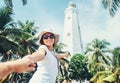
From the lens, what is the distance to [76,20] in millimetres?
69438

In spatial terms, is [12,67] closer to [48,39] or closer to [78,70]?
[48,39]

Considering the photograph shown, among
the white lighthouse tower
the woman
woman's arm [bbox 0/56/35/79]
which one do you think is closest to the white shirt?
the woman

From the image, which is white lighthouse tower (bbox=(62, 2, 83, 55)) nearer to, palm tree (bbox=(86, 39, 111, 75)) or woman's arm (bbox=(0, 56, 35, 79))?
palm tree (bbox=(86, 39, 111, 75))

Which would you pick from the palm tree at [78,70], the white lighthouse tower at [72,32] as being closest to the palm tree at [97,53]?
the palm tree at [78,70]

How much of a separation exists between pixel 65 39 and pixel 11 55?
117ft

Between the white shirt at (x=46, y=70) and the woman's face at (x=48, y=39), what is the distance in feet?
0.32

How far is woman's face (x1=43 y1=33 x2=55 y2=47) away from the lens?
9.16ft

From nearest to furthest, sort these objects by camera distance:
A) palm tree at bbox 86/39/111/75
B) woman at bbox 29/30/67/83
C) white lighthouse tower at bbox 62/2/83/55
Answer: woman at bbox 29/30/67/83 < palm tree at bbox 86/39/111/75 < white lighthouse tower at bbox 62/2/83/55

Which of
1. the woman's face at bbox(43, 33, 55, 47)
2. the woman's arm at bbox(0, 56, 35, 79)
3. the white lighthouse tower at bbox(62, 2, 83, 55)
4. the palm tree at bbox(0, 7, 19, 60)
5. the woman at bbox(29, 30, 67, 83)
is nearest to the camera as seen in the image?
the woman's arm at bbox(0, 56, 35, 79)

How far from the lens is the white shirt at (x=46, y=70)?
102 inches

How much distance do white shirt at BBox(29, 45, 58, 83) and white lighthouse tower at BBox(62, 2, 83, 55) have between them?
58.7 metres

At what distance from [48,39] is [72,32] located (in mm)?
63152

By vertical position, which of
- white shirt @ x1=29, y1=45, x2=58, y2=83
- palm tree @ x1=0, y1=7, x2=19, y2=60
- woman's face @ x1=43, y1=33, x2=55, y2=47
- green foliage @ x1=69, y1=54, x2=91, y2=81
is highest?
palm tree @ x1=0, y1=7, x2=19, y2=60

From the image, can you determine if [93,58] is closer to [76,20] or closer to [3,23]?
[3,23]
